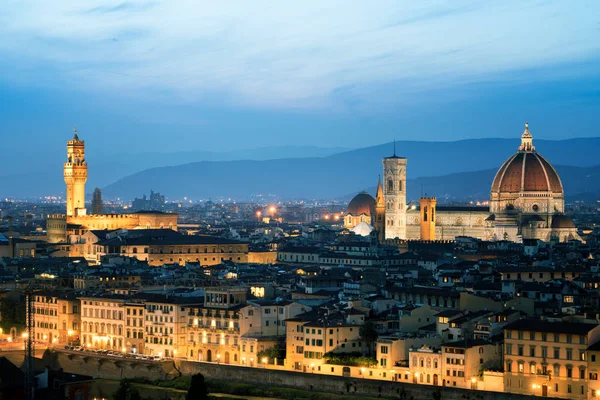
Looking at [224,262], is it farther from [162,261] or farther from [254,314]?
[254,314]

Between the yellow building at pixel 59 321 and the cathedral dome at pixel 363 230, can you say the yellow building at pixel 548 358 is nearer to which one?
the yellow building at pixel 59 321

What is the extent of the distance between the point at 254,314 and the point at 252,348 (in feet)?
5.07

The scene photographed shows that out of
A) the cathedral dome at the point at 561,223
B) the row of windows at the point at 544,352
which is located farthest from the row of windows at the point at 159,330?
the cathedral dome at the point at 561,223

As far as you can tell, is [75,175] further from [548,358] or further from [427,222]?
[548,358]

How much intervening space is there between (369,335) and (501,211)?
74.8 m

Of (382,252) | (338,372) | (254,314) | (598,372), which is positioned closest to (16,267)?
(382,252)

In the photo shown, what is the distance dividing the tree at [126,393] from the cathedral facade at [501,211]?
69.8 metres

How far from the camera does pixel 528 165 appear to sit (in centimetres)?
12875

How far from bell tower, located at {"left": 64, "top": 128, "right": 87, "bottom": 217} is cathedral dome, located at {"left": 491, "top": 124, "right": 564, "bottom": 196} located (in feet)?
122

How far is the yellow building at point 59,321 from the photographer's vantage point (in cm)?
6812

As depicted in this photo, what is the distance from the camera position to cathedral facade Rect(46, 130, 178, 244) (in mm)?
118188

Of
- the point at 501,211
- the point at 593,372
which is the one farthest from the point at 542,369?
the point at 501,211

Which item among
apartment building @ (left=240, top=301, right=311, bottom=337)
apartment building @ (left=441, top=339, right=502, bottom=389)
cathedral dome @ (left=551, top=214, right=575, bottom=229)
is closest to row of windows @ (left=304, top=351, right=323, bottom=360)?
apartment building @ (left=240, top=301, right=311, bottom=337)

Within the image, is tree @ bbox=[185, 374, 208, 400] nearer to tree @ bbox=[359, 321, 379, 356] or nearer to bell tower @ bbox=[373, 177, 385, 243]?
tree @ bbox=[359, 321, 379, 356]
